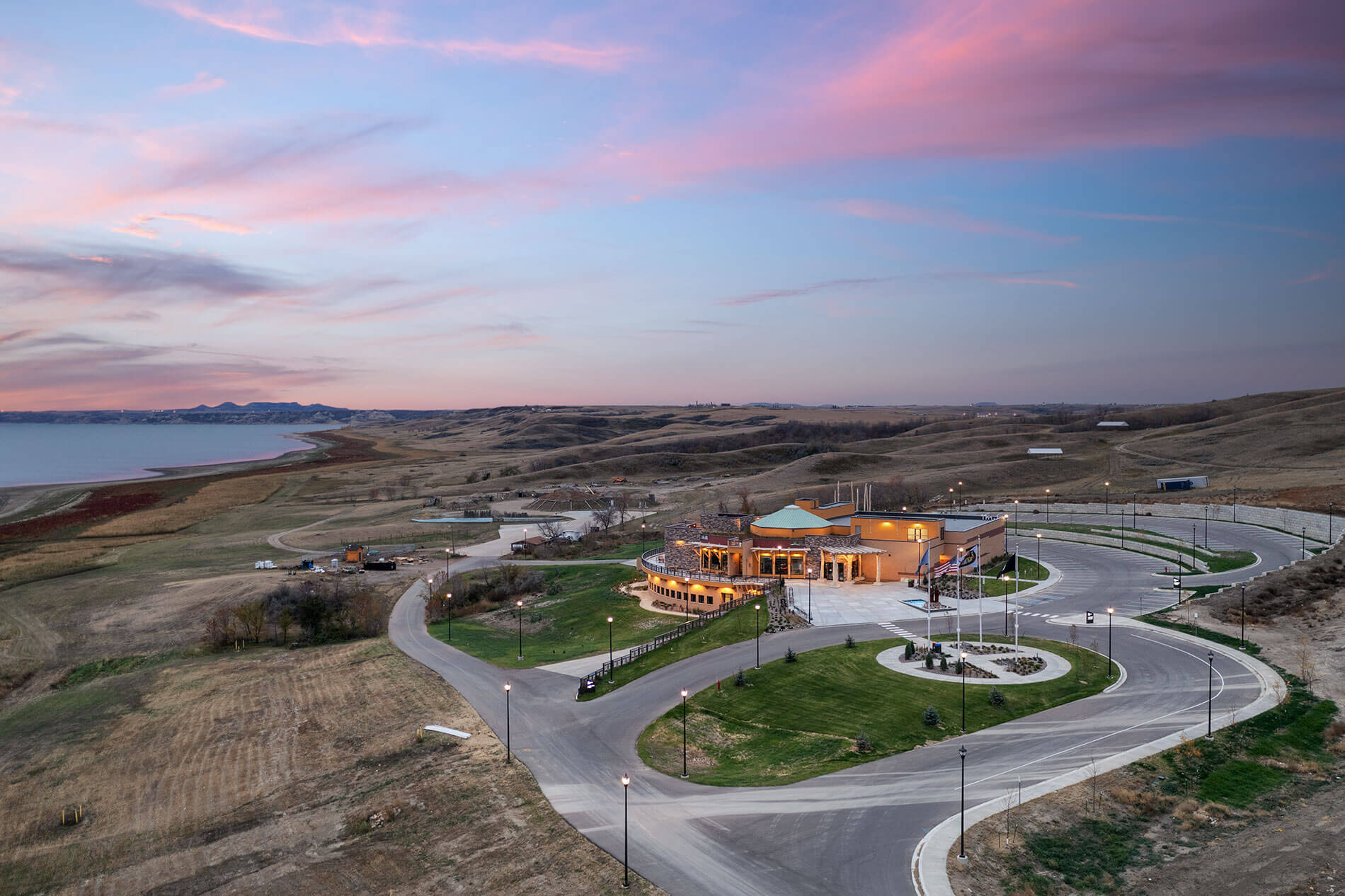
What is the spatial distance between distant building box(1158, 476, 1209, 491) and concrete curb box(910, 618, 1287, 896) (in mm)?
79348

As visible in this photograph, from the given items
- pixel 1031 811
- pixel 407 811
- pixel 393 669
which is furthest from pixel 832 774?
pixel 393 669

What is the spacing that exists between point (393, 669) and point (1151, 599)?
5669cm

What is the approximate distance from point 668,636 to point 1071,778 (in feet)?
94.5

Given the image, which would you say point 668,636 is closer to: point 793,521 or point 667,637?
point 667,637

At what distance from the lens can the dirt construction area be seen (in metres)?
28.3

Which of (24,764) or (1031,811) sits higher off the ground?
(1031,811)

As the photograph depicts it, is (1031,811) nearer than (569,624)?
Yes

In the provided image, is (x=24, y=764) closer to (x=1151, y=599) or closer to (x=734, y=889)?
(x=734, y=889)

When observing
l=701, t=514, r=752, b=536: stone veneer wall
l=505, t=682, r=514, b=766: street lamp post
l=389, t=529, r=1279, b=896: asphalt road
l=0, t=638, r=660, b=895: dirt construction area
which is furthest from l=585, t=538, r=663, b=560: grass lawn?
l=505, t=682, r=514, b=766: street lamp post

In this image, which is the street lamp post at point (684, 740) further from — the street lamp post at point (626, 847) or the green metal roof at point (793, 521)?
the green metal roof at point (793, 521)

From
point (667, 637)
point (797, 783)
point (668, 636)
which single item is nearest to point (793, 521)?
point (668, 636)

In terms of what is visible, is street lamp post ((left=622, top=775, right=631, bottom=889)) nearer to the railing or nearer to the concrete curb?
the concrete curb

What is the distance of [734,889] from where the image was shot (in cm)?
2453

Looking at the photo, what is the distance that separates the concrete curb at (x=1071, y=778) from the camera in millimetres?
24734
